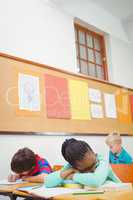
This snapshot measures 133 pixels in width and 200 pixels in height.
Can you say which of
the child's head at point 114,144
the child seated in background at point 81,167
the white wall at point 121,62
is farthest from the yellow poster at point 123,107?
the child seated in background at point 81,167

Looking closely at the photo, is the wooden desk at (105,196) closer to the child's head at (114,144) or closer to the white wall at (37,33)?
the child's head at (114,144)

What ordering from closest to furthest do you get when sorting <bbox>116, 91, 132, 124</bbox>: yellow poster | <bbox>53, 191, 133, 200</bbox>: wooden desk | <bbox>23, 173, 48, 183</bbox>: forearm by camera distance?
<bbox>53, 191, 133, 200</bbox>: wooden desk
<bbox>23, 173, 48, 183</bbox>: forearm
<bbox>116, 91, 132, 124</bbox>: yellow poster

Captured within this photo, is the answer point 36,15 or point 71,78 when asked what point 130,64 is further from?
point 36,15

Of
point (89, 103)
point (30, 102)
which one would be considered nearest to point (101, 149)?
point (89, 103)

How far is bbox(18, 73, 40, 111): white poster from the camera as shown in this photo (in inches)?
112

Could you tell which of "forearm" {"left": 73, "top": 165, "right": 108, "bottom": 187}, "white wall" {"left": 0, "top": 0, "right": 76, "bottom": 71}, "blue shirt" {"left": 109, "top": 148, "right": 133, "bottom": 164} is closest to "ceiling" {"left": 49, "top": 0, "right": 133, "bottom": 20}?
"white wall" {"left": 0, "top": 0, "right": 76, "bottom": 71}

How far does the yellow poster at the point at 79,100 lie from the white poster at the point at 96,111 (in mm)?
101

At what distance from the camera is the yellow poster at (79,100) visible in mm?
3391

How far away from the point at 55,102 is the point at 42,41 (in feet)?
2.49

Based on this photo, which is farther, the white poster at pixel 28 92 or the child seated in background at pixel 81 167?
the white poster at pixel 28 92

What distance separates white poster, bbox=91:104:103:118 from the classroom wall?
29cm

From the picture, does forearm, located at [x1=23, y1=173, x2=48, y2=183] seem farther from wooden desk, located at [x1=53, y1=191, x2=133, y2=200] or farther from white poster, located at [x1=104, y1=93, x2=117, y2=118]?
white poster, located at [x1=104, y1=93, x2=117, y2=118]

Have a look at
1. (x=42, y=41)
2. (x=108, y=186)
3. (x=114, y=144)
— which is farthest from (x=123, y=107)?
(x=108, y=186)

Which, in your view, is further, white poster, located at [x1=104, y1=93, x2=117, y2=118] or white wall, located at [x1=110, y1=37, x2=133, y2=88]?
white wall, located at [x1=110, y1=37, x2=133, y2=88]
